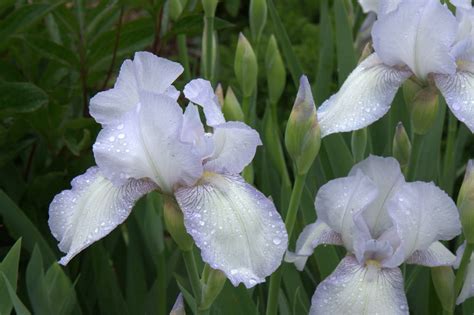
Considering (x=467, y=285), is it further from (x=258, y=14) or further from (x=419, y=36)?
(x=258, y=14)

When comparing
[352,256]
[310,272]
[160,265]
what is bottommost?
[310,272]

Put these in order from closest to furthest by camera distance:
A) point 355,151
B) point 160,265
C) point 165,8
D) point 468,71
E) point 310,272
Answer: point 468,71 → point 355,151 → point 160,265 → point 310,272 → point 165,8

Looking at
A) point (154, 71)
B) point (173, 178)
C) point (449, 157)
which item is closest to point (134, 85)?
point (154, 71)

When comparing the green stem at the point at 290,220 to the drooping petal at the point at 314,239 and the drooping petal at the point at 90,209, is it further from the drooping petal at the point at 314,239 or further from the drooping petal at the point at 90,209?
the drooping petal at the point at 90,209

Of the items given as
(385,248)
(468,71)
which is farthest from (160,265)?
(468,71)

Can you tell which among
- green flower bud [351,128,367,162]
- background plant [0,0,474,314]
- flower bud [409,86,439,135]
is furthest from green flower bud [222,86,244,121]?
flower bud [409,86,439,135]

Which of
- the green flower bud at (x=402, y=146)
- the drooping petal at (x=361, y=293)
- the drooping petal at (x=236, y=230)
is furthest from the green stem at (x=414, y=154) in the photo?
the drooping petal at (x=236, y=230)

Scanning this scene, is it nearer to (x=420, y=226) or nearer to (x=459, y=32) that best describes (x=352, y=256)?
(x=420, y=226)
